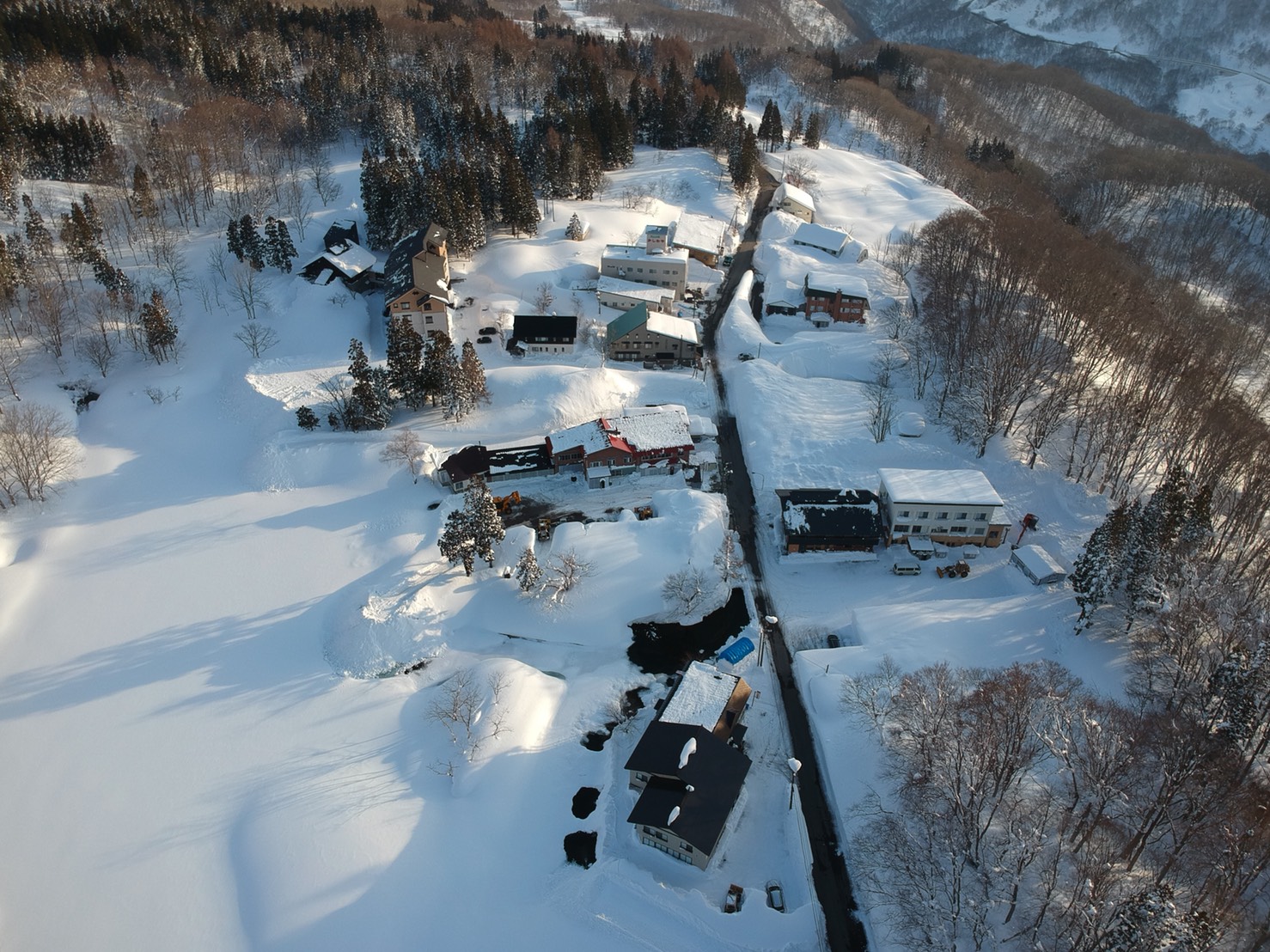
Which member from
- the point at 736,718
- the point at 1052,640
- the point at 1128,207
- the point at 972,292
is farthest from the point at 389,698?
the point at 1128,207

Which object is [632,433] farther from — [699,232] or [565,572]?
[699,232]

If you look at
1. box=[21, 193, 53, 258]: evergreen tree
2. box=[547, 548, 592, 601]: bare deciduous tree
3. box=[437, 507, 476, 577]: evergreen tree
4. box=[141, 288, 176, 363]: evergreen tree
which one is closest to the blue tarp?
box=[547, 548, 592, 601]: bare deciduous tree

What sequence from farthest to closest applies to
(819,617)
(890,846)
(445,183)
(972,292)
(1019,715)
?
1. (445,183)
2. (972,292)
3. (819,617)
4. (890,846)
5. (1019,715)

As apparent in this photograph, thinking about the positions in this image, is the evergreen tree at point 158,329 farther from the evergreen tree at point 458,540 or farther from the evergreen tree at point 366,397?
the evergreen tree at point 458,540

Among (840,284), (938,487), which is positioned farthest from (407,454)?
(840,284)

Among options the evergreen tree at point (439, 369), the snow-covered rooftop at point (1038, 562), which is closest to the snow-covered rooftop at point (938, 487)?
the snow-covered rooftop at point (1038, 562)

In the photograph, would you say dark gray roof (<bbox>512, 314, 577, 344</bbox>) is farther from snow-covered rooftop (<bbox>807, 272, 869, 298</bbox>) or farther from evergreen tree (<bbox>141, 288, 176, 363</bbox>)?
evergreen tree (<bbox>141, 288, 176, 363</bbox>)

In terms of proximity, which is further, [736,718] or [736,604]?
[736,604]

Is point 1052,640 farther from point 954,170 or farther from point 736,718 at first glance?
point 954,170
